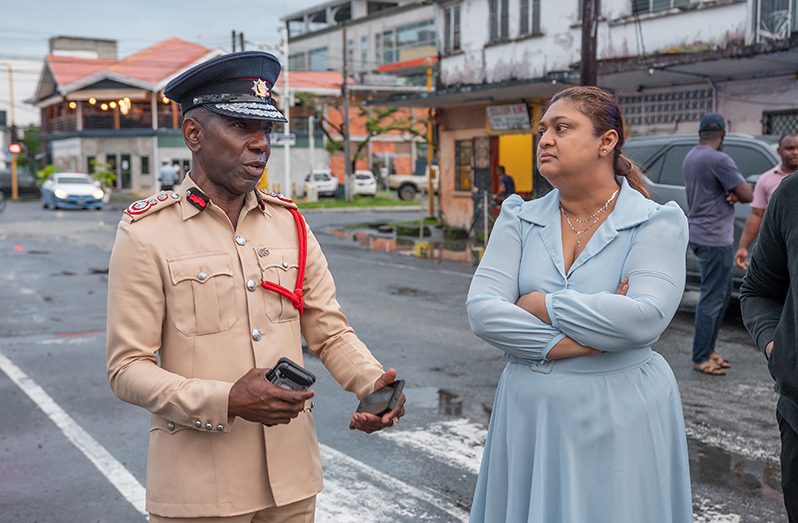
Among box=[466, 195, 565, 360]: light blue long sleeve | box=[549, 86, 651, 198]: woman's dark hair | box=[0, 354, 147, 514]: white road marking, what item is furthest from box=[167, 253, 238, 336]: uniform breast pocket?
box=[0, 354, 147, 514]: white road marking

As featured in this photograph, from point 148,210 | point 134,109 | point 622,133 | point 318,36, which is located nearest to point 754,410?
point 622,133

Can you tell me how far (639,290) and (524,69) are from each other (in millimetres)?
19531

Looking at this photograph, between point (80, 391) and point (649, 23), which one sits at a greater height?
point (649, 23)

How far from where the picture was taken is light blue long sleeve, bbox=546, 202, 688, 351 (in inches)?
107

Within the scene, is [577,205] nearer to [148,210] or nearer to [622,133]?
[622,133]

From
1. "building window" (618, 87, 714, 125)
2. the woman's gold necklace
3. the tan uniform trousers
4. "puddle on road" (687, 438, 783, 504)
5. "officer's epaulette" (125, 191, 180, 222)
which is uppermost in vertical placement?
"building window" (618, 87, 714, 125)

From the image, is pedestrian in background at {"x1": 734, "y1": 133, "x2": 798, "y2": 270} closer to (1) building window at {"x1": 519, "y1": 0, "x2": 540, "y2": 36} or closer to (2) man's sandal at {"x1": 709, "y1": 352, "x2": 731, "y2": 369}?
(2) man's sandal at {"x1": 709, "y1": 352, "x2": 731, "y2": 369}

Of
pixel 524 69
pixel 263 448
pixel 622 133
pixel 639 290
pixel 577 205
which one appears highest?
pixel 524 69

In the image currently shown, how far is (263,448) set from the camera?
2623 millimetres

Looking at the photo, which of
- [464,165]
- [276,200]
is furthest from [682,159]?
A: [464,165]

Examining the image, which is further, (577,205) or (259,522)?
(577,205)

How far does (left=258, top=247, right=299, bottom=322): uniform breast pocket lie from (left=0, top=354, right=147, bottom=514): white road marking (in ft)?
8.40

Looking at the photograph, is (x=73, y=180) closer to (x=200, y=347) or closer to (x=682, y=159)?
(x=682, y=159)

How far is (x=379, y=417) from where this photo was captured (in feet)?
8.59
